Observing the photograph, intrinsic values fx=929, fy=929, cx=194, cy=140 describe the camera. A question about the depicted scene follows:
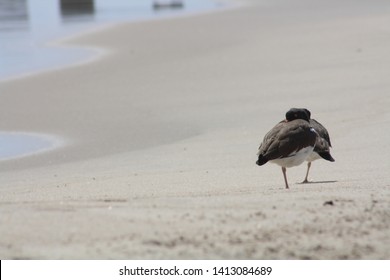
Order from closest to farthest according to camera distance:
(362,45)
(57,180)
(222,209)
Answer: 1. (222,209)
2. (57,180)
3. (362,45)

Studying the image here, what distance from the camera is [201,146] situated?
1041 cm

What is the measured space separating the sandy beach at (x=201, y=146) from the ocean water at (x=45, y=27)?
490mm

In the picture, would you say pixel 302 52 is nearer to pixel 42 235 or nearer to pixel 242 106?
pixel 242 106

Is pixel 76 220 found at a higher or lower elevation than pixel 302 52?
higher

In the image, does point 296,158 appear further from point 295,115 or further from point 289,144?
point 295,115

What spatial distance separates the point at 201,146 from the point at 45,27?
54.1 feet

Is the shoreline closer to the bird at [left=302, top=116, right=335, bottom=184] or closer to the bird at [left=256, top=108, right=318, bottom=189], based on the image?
the bird at [left=302, top=116, right=335, bottom=184]

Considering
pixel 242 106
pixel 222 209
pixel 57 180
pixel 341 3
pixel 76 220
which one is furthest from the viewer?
pixel 341 3

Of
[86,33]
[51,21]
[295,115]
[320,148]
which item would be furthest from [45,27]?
[320,148]

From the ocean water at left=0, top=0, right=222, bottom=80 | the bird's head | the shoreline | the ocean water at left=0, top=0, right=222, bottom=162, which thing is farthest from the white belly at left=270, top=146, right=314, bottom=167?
the ocean water at left=0, top=0, right=222, bottom=80

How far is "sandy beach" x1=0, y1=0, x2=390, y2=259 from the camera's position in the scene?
531 cm

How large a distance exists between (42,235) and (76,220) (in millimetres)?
310

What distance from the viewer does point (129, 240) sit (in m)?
5.19

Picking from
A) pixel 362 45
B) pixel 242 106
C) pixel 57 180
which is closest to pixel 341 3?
pixel 362 45
